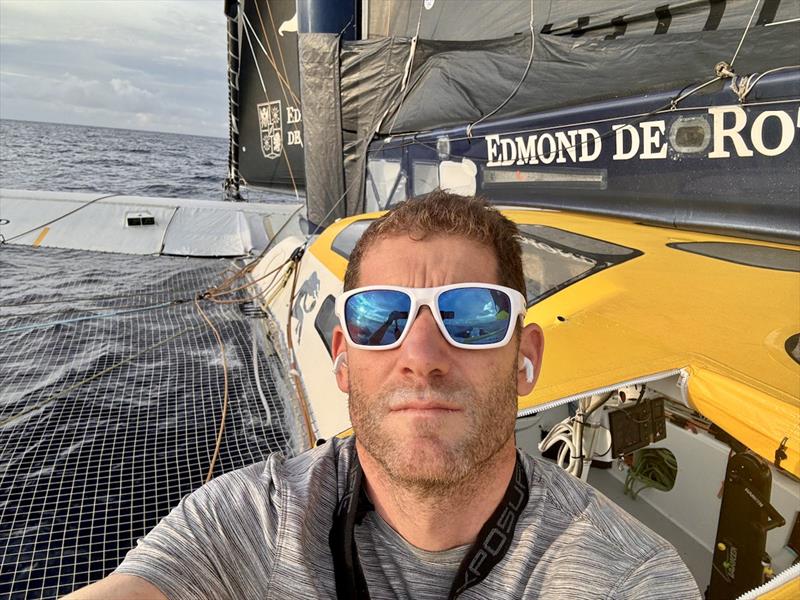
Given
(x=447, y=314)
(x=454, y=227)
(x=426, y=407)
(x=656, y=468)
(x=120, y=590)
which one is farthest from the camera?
(x=656, y=468)

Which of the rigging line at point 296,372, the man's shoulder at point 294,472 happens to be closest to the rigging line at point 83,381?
the rigging line at point 296,372

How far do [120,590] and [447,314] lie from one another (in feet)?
2.92

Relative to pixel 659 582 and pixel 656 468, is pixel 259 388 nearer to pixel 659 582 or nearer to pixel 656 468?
pixel 656 468

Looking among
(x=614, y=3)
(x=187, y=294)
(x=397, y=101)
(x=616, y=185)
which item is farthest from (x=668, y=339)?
(x=187, y=294)

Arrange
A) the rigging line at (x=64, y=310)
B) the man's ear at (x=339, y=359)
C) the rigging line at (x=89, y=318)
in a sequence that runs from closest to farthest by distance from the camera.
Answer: the man's ear at (x=339, y=359) → the rigging line at (x=89, y=318) → the rigging line at (x=64, y=310)

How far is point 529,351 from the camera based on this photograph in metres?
1.53

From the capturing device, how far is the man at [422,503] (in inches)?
47.2

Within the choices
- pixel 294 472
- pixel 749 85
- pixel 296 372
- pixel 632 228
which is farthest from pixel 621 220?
pixel 294 472

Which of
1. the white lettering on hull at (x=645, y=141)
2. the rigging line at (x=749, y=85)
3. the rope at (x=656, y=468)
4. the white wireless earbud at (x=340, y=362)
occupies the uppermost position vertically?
the rigging line at (x=749, y=85)

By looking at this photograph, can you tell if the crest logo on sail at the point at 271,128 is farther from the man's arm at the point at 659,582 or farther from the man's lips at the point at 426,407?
the man's arm at the point at 659,582

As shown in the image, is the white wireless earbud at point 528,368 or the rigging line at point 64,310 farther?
the rigging line at point 64,310

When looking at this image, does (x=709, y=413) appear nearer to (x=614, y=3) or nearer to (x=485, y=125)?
(x=485, y=125)

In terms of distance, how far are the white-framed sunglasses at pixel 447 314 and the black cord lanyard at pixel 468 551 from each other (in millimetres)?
334

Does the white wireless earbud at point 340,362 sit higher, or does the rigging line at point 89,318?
the white wireless earbud at point 340,362
